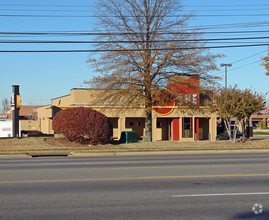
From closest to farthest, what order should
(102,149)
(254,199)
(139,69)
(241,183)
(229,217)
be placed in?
(229,217), (254,199), (241,183), (102,149), (139,69)

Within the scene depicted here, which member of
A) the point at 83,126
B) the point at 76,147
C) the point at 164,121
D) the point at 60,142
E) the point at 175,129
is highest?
the point at 164,121

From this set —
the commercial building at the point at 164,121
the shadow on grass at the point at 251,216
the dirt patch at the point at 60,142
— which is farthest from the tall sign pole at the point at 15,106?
the shadow on grass at the point at 251,216

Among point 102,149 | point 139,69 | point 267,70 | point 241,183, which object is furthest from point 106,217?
point 267,70

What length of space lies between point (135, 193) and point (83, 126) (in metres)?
16.1

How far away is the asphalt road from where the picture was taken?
7195 mm

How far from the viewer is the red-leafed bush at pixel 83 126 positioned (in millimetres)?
24859

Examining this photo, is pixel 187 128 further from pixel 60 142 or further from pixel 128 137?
pixel 60 142

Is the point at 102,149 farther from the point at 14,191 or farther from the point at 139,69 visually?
the point at 14,191

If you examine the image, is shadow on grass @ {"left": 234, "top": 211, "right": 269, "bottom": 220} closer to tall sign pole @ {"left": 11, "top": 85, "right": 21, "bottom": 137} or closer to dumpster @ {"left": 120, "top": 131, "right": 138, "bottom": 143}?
dumpster @ {"left": 120, "top": 131, "right": 138, "bottom": 143}

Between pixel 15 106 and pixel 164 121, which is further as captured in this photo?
pixel 164 121

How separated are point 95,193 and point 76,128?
1606cm

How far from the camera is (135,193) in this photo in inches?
357

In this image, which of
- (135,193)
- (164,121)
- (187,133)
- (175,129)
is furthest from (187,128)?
(135,193)

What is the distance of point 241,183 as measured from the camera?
10359mm
